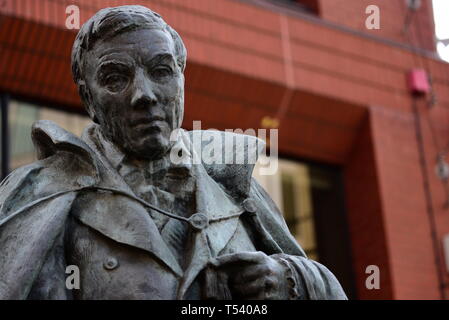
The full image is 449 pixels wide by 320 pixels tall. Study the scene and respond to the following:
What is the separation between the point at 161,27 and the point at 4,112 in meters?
9.34

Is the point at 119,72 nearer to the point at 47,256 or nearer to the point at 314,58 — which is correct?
the point at 47,256

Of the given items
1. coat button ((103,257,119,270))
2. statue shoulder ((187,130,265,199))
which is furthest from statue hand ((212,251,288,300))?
statue shoulder ((187,130,265,199))

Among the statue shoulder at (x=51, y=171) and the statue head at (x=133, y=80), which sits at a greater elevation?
the statue head at (x=133, y=80)

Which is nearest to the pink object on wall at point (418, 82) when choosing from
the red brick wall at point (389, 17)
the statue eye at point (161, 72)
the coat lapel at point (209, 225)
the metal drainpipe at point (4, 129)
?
the red brick wall at point (389, 17)

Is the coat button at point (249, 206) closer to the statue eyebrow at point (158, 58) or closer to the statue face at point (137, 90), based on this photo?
the statue face at point (137, 90)

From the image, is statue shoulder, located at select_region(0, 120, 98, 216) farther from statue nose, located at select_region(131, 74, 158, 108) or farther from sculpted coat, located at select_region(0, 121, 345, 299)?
statue nose, located at select_region(131, 74, 158, 108)

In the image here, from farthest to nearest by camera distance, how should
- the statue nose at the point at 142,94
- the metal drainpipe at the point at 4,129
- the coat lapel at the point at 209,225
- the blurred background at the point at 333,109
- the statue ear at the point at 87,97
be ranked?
the blurred background at the point at 333,109 → the metal drainpipe at the point at 4,129 → the statue ear at the point at 87,97 → the statue nose at the point at 142,94 → the coat lapel at the point at 209,225

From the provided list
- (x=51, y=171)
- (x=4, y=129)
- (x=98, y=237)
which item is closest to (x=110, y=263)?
(x=98, y=237)

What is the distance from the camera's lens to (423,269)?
14102mm

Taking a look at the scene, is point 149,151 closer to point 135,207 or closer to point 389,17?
point 135,207

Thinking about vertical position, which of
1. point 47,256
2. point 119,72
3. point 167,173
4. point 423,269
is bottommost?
point 47,256

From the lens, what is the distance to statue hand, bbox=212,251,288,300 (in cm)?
334

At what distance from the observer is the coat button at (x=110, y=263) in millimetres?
3365

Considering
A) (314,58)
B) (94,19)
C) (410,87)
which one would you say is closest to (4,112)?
(314,58)
